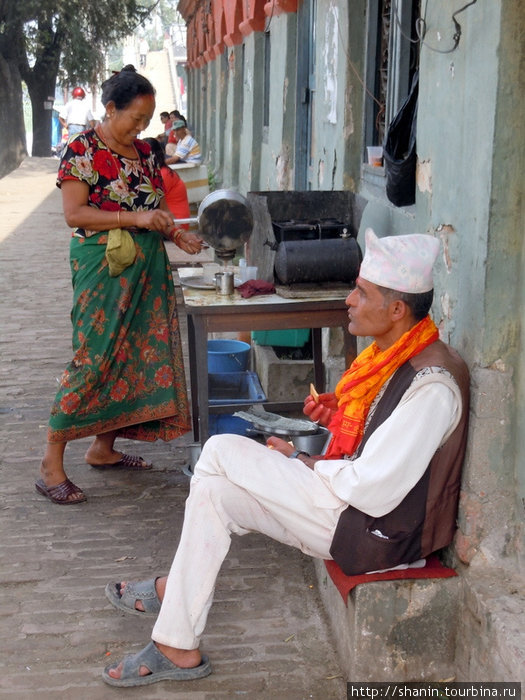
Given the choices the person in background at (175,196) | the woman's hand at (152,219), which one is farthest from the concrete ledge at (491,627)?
the person in background at (175,196)

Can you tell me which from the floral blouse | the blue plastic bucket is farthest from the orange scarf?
the blue plastic bucket

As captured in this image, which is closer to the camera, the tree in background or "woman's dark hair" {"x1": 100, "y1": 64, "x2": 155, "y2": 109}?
"woman's dark hair" {"x1": 100, "y1": 64, "x2": 155, "y2": 109}

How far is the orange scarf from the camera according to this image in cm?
295

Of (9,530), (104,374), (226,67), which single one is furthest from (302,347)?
(226,67)

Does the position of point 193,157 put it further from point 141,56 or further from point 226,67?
point 141,56

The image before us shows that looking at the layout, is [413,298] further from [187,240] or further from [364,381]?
[187,240]

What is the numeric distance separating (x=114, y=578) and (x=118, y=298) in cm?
134

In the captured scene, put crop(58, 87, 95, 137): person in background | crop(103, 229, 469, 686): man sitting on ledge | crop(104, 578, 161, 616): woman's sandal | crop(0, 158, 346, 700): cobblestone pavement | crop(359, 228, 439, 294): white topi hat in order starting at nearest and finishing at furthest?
crop(103, 229, 469, 686): man sitting on ledge
crop(359, 228, 439, 294): white topi hat
crop(0, 158, 346, 700): cobblestone pavement
crop(104, 578, 161, 616): woman's sandal
crop(58, 87, 95, 137): person in background

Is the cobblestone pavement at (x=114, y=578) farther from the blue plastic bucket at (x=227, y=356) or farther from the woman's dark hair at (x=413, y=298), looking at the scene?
the woman's dark hair at (x=413, y=298)

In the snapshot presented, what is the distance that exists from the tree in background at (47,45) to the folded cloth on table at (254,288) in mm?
21543

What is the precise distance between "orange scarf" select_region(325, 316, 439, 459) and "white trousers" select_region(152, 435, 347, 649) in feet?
0.59

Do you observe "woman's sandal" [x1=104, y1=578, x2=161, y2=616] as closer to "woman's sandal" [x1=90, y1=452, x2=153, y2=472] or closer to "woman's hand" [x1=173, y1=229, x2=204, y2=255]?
"woman's sandal" [x1=90, y1=452, x2=153, y2=472]

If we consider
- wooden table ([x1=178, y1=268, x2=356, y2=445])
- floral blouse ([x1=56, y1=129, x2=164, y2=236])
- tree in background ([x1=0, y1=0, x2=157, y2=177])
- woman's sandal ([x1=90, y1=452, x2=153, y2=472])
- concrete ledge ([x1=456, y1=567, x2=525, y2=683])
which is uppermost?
tree in background ([x1=0, y1=0, x2=157, y2=177])

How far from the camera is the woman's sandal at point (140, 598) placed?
354 centimetres
